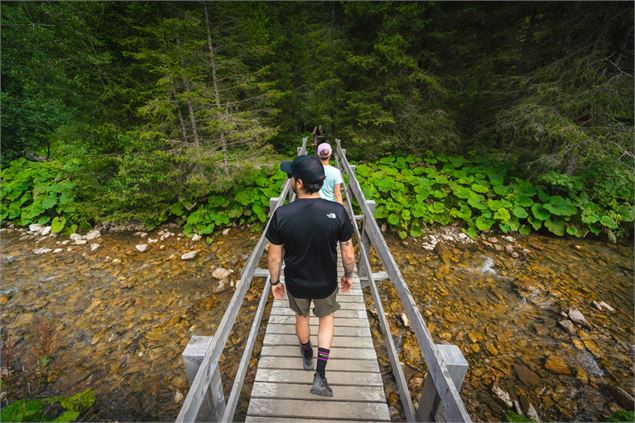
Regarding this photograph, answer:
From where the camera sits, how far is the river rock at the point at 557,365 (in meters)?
4.64

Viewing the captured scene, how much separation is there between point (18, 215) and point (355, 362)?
12552 millimetres

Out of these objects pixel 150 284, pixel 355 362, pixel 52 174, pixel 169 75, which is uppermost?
pixel 169 75

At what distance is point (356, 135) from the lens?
10.9 meters

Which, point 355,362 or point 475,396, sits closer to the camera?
point 355,362

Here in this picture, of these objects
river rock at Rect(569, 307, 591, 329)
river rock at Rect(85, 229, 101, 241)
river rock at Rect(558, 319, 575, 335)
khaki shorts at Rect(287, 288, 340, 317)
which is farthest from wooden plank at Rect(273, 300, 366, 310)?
river rock at Rect(85, 229, 101, 241)

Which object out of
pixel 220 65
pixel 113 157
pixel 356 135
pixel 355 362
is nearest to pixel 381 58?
pixel 356 135

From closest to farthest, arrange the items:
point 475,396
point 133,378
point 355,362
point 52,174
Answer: point 355,362 → point 475,396 → point 133,378 → point 52,174

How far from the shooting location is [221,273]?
7.13 metres

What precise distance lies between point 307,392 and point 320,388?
0.19 metres

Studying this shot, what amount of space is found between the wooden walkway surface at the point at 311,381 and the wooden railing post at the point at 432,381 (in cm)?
83

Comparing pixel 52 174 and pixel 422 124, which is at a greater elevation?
pixel 422 124

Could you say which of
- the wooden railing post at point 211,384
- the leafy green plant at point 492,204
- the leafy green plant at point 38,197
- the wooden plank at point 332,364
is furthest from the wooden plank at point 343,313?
the leafy green plant at point 38,197

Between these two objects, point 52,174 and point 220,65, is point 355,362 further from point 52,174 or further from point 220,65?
point 52,174

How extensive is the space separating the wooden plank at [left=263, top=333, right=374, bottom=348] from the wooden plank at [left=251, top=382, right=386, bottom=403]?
1.87ft
